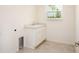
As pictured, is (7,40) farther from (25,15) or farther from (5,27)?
(25,15)

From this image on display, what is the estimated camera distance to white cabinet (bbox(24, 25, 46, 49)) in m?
1.30

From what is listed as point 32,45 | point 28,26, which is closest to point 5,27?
point 28,26

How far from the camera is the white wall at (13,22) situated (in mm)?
1269

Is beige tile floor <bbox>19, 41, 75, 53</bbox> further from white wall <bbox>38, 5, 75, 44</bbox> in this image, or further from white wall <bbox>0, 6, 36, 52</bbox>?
white wall <bbox>0, 6, 36, 52</bbox>

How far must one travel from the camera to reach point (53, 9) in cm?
129

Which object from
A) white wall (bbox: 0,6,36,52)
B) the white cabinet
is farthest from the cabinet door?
white wall (bbox: 0,6,36,52)

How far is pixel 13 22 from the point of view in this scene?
4.18ft

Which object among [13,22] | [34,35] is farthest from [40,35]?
[13,22]

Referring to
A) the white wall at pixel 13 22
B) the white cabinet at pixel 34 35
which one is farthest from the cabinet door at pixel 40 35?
the white wall at pixel 13 22

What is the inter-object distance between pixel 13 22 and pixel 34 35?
30 cm

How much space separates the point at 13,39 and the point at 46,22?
0.46m

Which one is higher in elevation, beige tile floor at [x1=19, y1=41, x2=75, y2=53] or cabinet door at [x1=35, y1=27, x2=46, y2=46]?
cabinet door at [x1=35, y1=27, x2=46, y2=46]

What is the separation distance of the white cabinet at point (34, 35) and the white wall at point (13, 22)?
0.24 feet

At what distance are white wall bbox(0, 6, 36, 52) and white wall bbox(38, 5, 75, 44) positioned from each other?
0.12 metres
